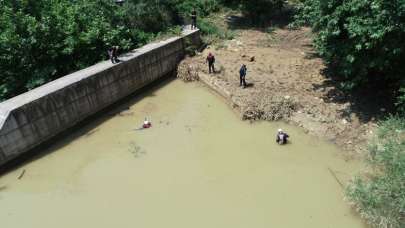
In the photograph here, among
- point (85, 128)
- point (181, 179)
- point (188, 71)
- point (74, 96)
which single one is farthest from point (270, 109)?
point (74, 96)

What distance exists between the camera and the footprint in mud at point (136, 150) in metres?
12.5

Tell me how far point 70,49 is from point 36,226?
7.64m

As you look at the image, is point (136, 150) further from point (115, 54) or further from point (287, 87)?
point (287, 87)

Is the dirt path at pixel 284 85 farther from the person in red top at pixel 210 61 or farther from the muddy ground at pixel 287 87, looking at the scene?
the person in red top at pixel 210 61

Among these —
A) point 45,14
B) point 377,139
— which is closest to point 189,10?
point 45,14

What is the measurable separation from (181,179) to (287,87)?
6413mm

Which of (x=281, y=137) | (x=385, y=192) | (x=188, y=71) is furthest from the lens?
(x=188, y=71)

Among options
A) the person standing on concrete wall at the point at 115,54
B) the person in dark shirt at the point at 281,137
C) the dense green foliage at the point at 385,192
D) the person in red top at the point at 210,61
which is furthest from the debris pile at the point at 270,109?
the person standing on concrete wall at the point at 115,54

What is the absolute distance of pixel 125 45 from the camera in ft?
54.1

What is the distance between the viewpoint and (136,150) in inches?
500

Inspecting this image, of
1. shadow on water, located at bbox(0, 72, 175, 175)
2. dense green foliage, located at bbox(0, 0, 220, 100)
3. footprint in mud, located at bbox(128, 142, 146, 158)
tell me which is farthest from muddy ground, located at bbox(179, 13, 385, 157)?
footprint in mud, located at bbox(128, 142, 146, 158)

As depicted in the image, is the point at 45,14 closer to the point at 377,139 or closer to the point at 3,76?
the point at 3,76

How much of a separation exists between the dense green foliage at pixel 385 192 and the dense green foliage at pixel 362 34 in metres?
2.89

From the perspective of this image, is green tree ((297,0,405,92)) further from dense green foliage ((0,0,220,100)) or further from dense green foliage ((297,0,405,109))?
dense green foliage ((0,0,220,100))
